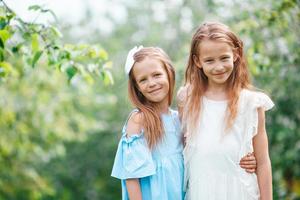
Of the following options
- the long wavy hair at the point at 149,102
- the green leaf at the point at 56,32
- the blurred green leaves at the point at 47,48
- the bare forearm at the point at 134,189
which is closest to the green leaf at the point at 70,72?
the blurred green leaves at the point at 47,48

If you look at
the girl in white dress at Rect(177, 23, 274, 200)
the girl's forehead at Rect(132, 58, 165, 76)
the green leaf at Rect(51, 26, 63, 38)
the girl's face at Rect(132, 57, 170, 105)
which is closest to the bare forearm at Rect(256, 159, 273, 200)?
the girl in white dress at Rect(177, 23, 274, 200)

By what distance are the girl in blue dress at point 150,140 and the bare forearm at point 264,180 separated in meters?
0.44

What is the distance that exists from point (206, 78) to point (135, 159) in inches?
24.2

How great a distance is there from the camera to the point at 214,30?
308 cm

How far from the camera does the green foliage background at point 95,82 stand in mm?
3756

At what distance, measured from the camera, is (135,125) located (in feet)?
10.6

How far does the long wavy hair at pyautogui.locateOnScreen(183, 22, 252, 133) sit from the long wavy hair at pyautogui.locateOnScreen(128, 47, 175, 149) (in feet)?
0.41

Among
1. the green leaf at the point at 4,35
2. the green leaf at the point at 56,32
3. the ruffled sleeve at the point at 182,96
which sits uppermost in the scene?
the green leaf at the point at 56,32

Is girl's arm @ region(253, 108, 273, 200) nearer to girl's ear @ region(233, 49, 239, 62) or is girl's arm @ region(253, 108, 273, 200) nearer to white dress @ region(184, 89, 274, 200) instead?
white dress @ region(184, 89, 274, 200)

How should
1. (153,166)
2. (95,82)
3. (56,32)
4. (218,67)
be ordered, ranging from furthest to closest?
(95,82) < (56,32) < (153,166) < (218,67)

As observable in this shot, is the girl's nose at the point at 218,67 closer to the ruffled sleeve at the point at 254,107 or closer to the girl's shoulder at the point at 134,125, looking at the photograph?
the ruffled sleeve at the point at 254,107

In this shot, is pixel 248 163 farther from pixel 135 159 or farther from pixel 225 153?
pixel 135 159

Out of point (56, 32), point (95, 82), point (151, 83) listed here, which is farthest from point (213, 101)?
point (95, 82)

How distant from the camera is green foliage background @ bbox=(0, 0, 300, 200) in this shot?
148 inches
